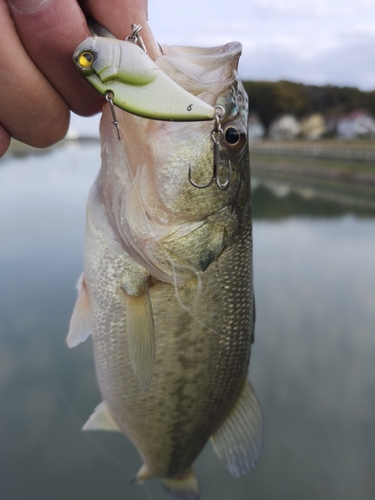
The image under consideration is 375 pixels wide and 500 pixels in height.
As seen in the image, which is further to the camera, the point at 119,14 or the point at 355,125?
the point at 355,125

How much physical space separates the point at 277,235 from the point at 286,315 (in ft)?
8.07

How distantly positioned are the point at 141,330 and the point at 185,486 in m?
0.72

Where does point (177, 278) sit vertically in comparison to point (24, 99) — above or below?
below

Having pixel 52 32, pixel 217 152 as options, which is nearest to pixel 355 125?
pixel 217 152

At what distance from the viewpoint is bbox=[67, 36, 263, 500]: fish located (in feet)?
2.60

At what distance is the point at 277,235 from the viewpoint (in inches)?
227

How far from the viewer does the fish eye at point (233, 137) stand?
808mm

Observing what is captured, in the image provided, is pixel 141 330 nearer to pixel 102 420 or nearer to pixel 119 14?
pixel 102 420

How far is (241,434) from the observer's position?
1173 mm

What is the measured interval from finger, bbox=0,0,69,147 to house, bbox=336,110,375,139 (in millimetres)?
39485

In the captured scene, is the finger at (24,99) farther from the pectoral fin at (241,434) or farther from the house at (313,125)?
the house at (313,125)

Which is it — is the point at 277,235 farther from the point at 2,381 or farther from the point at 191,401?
the point at 191,401

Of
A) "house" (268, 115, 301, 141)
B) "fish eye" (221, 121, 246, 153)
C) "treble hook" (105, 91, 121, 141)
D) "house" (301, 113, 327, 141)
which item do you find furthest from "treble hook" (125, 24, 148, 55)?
"house" (301, 113, 327, 141)

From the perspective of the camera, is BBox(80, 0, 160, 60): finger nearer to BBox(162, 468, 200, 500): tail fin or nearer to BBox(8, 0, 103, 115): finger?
BBox(8, 0, 103, 115): finger
